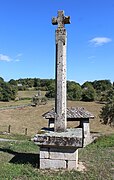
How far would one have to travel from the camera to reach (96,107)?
197ft

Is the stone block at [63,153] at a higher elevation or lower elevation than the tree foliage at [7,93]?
lower

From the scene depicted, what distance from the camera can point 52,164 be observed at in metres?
8.55

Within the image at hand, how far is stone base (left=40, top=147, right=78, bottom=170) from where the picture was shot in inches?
334

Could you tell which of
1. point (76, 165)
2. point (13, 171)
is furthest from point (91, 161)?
point (13, 171)

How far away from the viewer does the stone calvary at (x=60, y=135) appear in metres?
→ 8.32

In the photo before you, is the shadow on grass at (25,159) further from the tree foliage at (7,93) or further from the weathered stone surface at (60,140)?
the tree foliage at (7,93)

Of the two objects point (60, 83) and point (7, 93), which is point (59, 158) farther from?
point (7, 93)

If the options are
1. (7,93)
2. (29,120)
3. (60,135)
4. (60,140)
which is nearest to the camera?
(60,140)

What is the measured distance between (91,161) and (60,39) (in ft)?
14.0

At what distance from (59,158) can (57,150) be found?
0.25 meters

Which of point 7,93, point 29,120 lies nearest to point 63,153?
point 29,120

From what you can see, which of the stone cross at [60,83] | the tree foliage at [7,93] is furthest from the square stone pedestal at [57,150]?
the tree foliage at [7,93]

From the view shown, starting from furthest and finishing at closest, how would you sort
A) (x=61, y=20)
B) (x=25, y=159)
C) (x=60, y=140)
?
(x=25, y=159) < (x=61, y=20) < (x=60, y=140)

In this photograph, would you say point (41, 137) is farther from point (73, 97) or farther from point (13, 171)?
point (73, 97)
